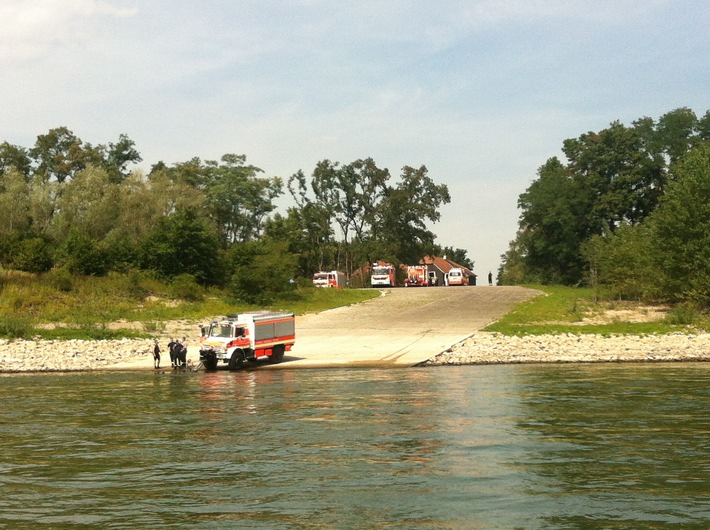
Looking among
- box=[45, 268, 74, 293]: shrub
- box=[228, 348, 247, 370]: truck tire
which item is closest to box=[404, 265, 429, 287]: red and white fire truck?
box=[45, 268, 74, 293]: shrub

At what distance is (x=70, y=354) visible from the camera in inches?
1905

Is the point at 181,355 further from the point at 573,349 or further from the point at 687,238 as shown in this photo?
the point at 687,238

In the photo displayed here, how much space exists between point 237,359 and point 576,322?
86.8ft

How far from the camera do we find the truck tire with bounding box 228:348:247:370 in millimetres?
42969

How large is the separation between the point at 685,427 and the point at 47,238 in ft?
250

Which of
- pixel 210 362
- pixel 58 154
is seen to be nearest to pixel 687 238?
pixel 210 362

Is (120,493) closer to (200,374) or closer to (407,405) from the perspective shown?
(407,405)

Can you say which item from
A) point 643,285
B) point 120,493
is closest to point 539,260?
point 643,285

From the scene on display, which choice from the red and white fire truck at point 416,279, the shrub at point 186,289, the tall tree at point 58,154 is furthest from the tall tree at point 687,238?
the tall tree at point 58,154

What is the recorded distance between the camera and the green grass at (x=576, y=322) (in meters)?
53.8

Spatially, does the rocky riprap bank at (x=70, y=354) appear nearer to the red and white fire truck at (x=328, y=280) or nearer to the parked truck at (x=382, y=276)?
the red and white fire truck at (x=328, y=280)

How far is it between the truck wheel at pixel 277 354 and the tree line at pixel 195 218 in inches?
989

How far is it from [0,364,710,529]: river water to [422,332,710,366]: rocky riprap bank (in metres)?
9.33

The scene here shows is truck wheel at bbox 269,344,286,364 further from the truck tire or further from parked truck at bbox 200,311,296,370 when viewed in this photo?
the truck tire
